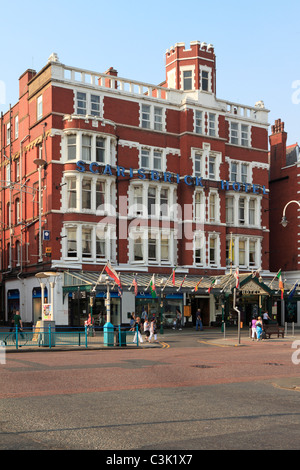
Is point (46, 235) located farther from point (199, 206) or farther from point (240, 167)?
point (240, 167)

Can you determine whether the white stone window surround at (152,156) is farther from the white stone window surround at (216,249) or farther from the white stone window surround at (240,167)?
Result: the white stone window surround at (216,249)

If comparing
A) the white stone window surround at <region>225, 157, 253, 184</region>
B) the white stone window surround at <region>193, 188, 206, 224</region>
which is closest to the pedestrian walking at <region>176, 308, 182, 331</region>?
the white stone window surround at <region>193, 188, 206, 224</region>

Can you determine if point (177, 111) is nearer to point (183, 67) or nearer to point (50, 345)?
point (183, 67)

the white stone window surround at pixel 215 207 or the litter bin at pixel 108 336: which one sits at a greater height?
the white stone window surround at pixel 215 207

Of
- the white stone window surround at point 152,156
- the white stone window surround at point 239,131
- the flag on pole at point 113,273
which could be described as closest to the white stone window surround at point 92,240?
the white stone window surround at point 152,156

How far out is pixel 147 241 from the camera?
50625 mm

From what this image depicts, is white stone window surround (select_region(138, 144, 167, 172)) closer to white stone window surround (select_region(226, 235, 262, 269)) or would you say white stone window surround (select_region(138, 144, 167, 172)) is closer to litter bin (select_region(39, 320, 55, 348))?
white stone window surround (select_region(226, 235, 262, 269))

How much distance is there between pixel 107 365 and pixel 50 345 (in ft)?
26.6

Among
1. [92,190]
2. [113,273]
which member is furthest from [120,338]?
[92,190]

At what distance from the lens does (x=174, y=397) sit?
14.4m

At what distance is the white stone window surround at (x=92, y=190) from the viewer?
46.9m

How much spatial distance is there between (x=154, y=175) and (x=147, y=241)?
5808 millimetres

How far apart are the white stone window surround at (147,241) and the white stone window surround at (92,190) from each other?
347 centimetres
